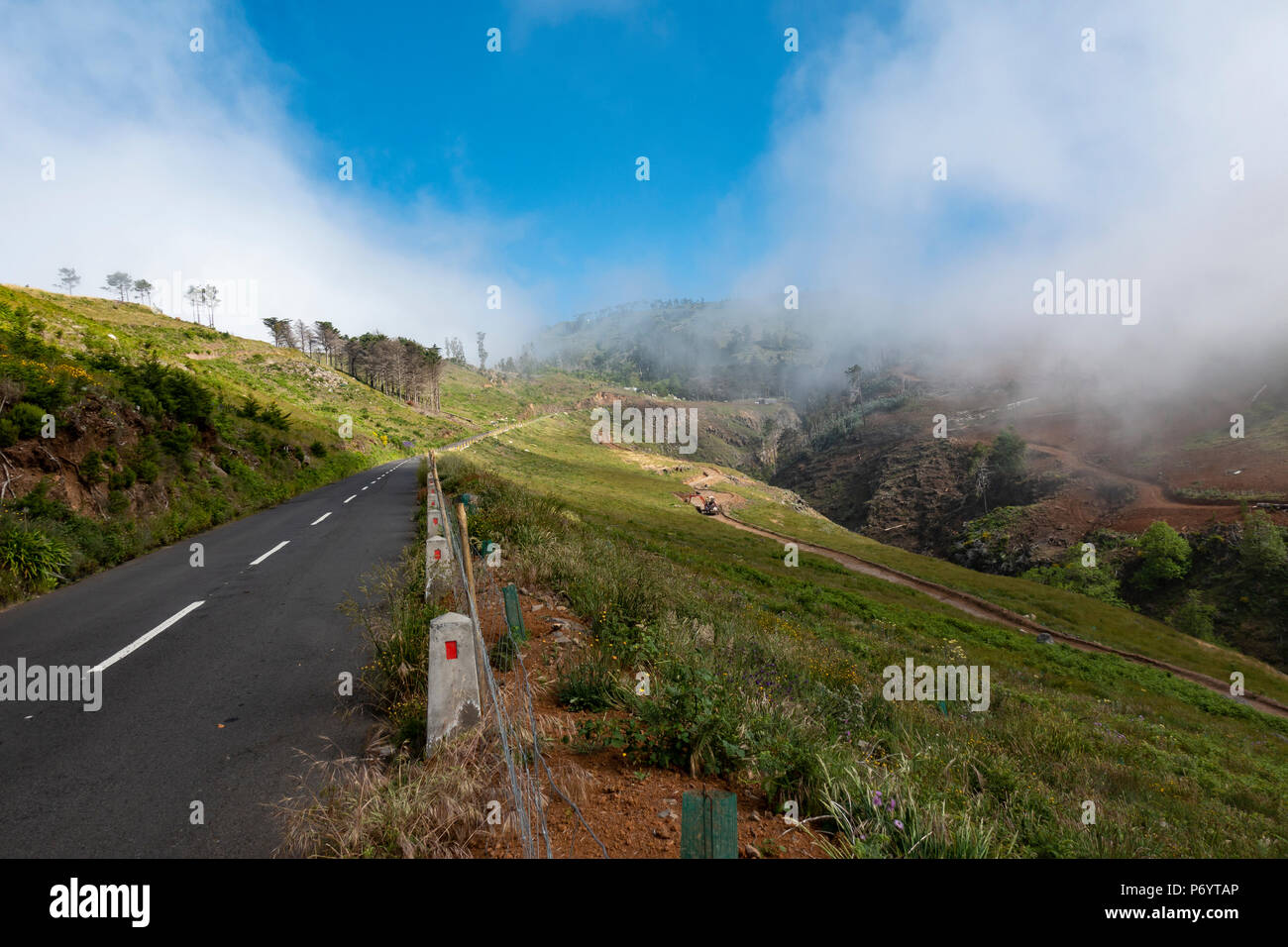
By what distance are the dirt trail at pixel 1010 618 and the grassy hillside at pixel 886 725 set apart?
4185 mm

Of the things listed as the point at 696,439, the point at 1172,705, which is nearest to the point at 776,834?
the point at 1172,705

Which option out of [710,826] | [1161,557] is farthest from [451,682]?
[1161,557]

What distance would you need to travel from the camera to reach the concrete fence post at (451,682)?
4.05m

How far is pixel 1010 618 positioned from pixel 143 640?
4103 cm

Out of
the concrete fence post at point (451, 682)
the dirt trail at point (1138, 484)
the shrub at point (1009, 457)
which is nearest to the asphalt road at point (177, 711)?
the concrete fence post at point (451, 682)

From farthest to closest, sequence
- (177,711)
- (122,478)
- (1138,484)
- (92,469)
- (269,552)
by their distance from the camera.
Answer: (1138,484) < (122,478) < (92,469) < (269,552) < (177,711)

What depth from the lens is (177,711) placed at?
17.0 ft

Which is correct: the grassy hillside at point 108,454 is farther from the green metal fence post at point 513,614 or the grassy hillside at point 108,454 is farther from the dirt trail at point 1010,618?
the dirt trail at point 1010,618

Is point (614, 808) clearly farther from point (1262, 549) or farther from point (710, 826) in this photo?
point (1262, 549)

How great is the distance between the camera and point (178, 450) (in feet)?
54.2

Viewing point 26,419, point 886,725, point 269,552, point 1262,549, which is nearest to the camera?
point 886,725

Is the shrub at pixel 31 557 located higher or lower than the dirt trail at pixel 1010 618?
higher

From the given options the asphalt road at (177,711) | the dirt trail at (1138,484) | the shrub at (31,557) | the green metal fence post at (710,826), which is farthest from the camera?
the dirt trail at (1138,484)
